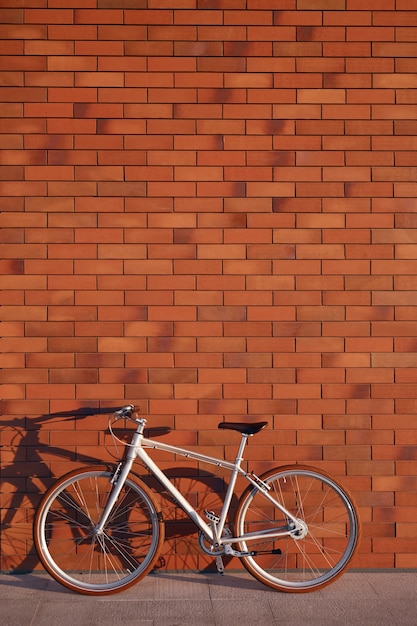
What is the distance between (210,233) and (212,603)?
7.42 ft

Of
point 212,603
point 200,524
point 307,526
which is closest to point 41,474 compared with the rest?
point 200,524

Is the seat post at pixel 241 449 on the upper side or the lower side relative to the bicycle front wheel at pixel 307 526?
upper

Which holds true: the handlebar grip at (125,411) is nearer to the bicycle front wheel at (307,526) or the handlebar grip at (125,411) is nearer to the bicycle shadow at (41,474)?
the bicycle shadow at (41,474)

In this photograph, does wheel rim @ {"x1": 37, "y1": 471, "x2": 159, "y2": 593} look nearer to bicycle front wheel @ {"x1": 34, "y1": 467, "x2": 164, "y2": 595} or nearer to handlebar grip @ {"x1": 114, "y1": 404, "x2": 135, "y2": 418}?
bicycle front wheel @ {"x1": 34, "y1": 467, "x2": 164, "y2": 595}

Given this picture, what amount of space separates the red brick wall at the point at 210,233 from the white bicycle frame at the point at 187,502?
0.99ft

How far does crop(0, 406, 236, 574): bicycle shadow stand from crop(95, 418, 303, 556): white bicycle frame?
11.8 inches

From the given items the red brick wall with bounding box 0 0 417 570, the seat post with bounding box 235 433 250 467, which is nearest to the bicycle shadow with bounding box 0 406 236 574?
the red brick wall with bounding box 0 0 417 570

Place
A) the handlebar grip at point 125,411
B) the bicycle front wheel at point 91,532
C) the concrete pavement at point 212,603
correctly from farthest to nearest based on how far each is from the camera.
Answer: the bicycle front wheel at point 91,532 → the handlebar grip at point 125,411 → the concrete pavement at point 212,603

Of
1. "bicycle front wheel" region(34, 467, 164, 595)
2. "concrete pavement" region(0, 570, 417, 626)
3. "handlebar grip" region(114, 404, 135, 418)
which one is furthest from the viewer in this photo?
"bicycle front wheel" region(34, 467, 164, 595)

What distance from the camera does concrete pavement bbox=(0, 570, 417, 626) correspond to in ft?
14.5

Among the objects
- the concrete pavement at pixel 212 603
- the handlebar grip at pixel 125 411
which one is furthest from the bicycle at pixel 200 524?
the concrete pavement at pixel 212 603

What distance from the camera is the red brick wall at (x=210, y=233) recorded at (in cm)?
512

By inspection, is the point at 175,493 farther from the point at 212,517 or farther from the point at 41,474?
the point at 41,474

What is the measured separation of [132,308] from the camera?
16.8 ft
